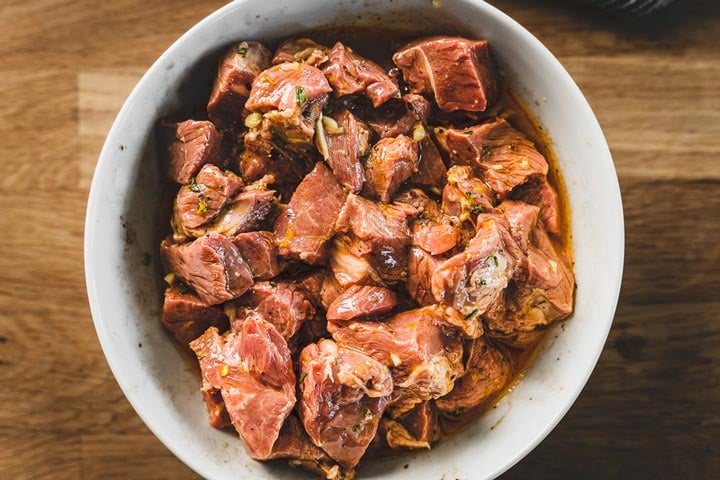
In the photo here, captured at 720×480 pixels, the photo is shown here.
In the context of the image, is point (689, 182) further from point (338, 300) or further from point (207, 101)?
point (207, 101)

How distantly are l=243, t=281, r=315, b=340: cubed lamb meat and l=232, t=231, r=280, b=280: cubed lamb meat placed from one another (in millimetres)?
58

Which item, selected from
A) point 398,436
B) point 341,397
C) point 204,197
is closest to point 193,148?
point 204,197

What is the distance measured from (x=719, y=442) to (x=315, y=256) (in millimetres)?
2386

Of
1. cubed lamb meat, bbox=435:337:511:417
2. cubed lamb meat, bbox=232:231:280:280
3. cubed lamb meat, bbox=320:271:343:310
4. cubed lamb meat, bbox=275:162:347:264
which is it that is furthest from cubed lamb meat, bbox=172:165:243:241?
cubed lamb meat, bbox=435:337:511:417

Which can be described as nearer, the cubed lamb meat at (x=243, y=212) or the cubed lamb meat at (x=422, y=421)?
the cubed lamb meat at (x=243, y=212)

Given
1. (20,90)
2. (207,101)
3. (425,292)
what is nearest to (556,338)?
(425,292)

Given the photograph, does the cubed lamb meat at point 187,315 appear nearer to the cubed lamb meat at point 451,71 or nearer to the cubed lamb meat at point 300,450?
the cubed lamb meat at point 300,450

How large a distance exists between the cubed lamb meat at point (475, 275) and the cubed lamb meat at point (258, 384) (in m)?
0.69

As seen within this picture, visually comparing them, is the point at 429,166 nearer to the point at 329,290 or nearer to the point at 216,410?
the point at 329,290

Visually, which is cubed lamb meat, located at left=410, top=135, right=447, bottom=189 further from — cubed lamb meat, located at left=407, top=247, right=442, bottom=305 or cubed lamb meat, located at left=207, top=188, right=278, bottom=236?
cubed lamb meat, located at left=207, top=188, right=278, bottom=236

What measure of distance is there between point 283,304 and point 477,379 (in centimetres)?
93

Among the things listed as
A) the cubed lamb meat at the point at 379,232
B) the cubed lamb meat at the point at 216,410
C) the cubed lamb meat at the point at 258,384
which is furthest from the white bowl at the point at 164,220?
the cubed lamb meat at the point at 379,232

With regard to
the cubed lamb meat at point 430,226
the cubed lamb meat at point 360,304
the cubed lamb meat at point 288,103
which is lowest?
the cubed lamb meat at point 360,304

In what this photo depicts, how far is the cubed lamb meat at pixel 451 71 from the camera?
2742 millimetres
